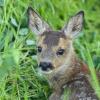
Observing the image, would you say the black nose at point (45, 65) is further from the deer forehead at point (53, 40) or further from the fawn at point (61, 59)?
the deer forehead at point (53, 40)

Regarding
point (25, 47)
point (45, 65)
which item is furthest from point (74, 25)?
point (45, 65)

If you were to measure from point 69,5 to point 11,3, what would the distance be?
1.35 m

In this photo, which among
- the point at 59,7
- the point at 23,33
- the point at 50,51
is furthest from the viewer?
the point at 59,7

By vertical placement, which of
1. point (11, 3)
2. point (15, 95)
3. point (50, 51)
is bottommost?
point (15, 95)

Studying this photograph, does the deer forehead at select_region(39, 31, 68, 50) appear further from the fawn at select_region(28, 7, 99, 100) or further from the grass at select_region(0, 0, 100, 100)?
the grass at select_region(0, 0, 100, 100)

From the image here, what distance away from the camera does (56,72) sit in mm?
8148

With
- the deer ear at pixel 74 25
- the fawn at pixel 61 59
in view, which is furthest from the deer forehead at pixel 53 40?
the deer ear at pixel 74 25

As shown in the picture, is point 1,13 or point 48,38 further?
point 1,13

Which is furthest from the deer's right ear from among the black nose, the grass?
the black nose

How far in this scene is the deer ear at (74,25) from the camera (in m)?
8.27

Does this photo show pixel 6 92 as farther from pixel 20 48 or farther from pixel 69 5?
pixel 69 5

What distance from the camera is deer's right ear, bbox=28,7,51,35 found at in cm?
833

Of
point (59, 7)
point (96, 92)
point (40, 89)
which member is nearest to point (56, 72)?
point (40, 89)

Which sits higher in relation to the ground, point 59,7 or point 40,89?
point 59,7
